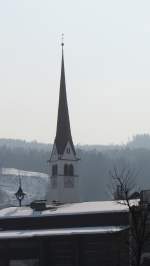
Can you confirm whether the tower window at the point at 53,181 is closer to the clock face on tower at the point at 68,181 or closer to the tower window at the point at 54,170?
the tower window at the point at 54,170

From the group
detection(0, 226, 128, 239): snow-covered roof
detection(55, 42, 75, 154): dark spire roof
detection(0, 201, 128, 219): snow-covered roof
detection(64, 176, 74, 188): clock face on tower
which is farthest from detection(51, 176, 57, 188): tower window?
detection(0, 226, 128, 239): snow-covered roof

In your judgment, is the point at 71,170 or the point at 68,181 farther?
the point at 71,170

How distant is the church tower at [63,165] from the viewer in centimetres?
7625

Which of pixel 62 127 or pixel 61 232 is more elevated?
pixel 62 127

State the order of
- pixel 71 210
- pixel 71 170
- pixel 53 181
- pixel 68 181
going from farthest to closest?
1. pixel 71 170
2. pixel 53 181
3. pixel 68 181
4. pixel 71 210

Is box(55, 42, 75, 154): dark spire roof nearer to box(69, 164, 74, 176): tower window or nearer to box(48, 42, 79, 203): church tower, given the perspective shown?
box(48, 42, 79, 203): church tower

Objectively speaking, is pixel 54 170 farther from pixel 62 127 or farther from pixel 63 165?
pixel 62 127

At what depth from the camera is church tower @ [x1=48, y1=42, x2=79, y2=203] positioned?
7625cm

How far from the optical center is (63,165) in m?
77.3

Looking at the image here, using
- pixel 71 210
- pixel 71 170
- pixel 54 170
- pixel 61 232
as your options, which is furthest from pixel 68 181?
pixel 61 232

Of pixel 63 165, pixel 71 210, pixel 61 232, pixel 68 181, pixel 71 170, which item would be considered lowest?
pixel 61 232

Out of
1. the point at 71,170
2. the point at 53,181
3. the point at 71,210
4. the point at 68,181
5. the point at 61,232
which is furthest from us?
the point at 71,170

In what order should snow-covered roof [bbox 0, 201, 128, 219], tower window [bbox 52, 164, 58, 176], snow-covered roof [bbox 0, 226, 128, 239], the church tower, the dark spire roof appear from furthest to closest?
tower window [bbox 52, 164, 58, 176]
the dark spire roof
the church tower
snow-covered roof [bbox 0, 201, 128, 219]
snow-covered roof [bbox 0, 226, 128, 239]

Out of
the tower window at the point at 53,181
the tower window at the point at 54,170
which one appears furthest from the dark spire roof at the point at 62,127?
the tower window at the point at 53,181
